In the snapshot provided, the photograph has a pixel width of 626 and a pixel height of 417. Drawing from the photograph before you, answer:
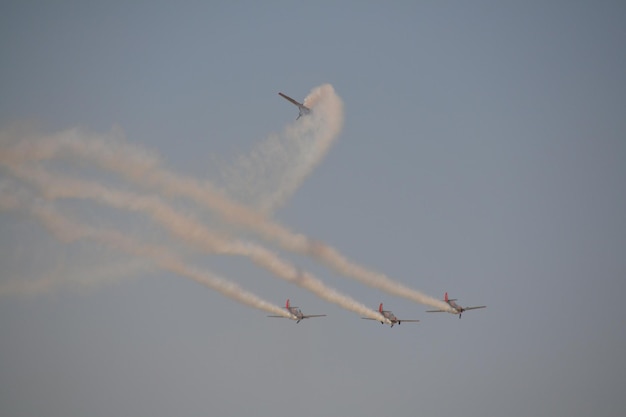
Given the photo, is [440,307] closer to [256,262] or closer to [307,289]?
[307,289]

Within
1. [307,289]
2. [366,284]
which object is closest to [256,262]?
[307,289]

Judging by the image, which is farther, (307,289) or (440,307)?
(440,307)

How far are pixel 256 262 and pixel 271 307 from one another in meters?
4.87

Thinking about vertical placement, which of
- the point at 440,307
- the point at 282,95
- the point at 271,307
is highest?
the point at 282,95

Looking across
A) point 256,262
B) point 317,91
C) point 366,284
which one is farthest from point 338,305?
point 317,91

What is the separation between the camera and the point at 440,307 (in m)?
70.7

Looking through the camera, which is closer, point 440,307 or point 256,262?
point 256,262

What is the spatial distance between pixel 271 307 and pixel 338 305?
16.6 feet

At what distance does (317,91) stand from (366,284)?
49.0ft

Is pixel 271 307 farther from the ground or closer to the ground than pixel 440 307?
closer to the ground

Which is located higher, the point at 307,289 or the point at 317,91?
the point at 317,91

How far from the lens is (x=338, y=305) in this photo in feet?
218

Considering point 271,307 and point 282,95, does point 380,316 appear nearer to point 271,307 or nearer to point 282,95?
point 271,307

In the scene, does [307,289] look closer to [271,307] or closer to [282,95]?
[271,307]
